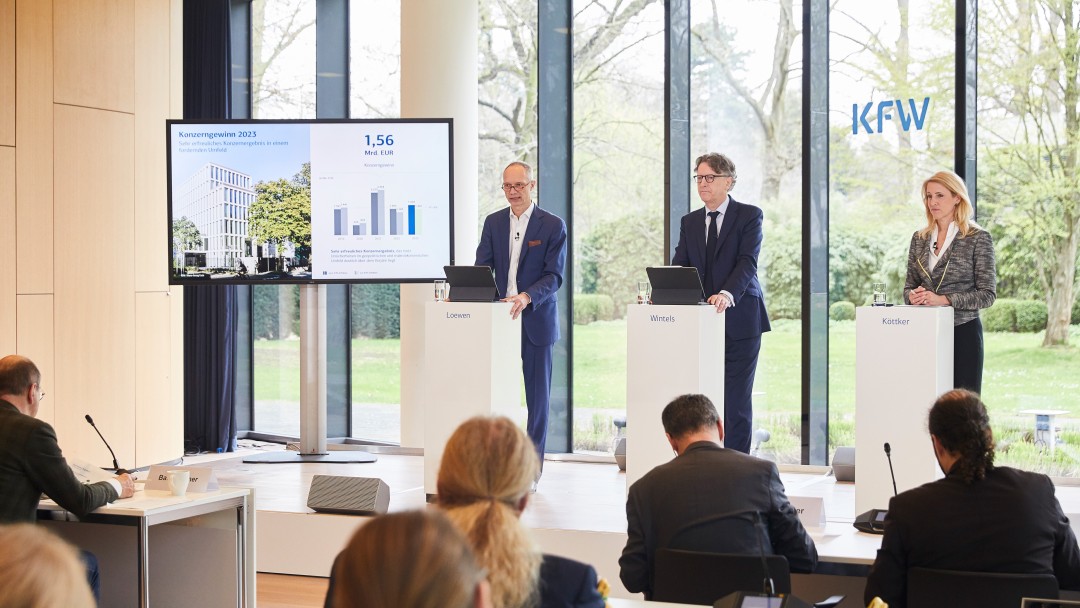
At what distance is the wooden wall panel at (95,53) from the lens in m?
7.41

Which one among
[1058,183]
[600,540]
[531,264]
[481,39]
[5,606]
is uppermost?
[481,39]

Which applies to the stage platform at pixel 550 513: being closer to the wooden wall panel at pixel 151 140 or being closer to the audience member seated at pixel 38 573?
the wooden wall panel at pixel 151 140

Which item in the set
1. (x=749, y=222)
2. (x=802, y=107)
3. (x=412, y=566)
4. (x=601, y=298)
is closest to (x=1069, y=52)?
(x=802, y=107)

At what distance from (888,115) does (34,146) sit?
212 inches

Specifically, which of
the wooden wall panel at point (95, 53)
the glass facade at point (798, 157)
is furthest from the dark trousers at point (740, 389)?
the wooden wall panel at point (95, 53)

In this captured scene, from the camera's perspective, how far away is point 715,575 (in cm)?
312

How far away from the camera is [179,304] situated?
27.4 ft

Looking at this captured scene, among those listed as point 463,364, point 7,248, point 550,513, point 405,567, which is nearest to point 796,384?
point 550,513

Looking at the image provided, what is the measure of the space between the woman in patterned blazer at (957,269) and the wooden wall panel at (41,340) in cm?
519

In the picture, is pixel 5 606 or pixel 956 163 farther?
pixel 956 163

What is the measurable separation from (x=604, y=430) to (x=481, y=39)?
300cm

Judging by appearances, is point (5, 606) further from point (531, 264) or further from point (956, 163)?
point (956, 163)

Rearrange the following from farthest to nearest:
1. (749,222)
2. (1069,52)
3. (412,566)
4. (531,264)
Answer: (1069,52), (531,264), (749,222), (412,566)

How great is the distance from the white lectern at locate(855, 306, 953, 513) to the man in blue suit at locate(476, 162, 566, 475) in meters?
1.79
